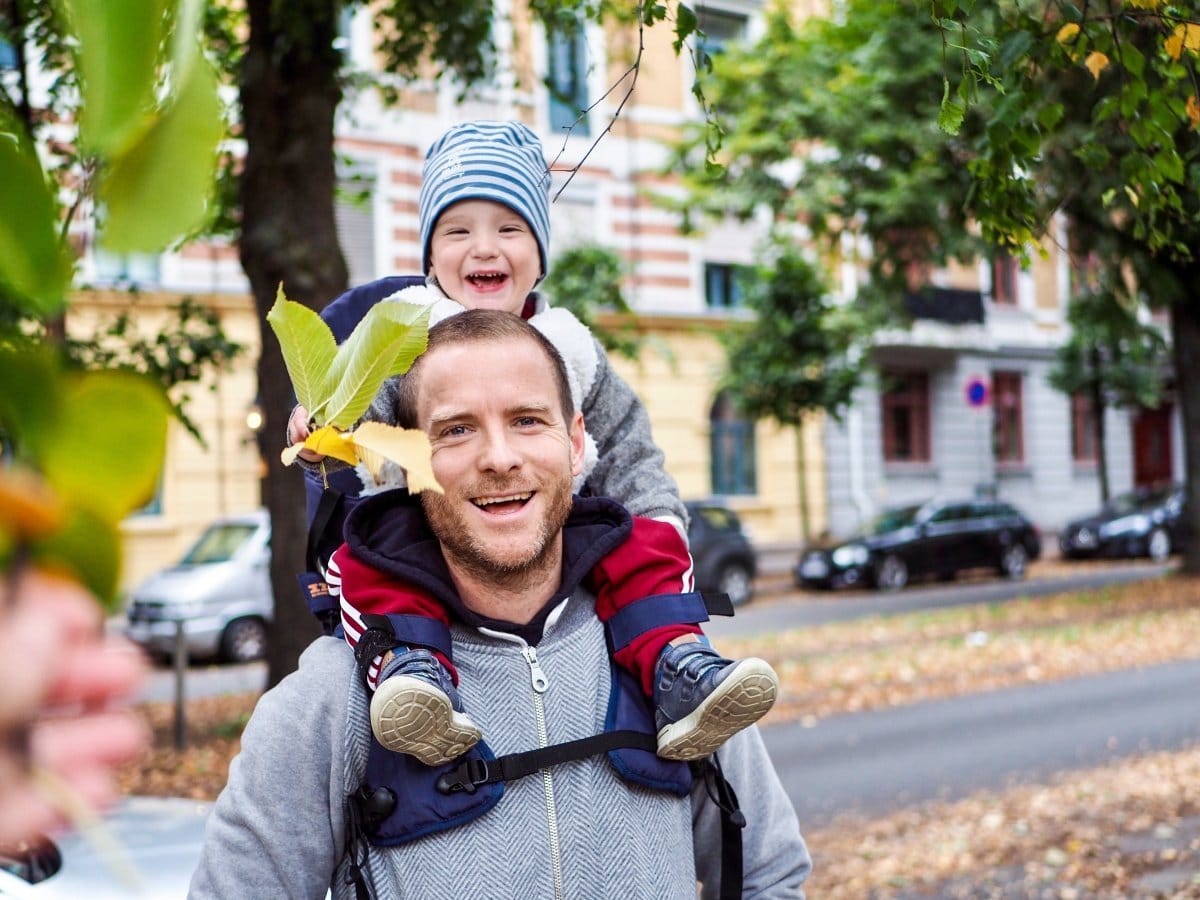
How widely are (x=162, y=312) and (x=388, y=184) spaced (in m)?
12.9

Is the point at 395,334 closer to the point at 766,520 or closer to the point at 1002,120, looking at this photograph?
the point at 1002,120

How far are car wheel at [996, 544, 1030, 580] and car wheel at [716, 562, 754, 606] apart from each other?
202 inches

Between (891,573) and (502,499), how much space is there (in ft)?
64.1

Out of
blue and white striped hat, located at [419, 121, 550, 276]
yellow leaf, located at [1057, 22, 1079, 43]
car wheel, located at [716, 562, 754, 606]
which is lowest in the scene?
car wheel, located at [716, 562, 754, 606]

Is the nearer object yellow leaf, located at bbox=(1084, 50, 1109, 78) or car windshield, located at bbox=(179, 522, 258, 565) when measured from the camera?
yellow leaf, located at bbox=(1084, 50, 1109, 78)

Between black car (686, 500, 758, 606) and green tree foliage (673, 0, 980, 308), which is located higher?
green tree foliage (673, 0, 980, 308)

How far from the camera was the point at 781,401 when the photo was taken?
2227 cm

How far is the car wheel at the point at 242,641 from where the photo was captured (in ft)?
46.8

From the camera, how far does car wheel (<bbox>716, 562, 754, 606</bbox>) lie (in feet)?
64.0

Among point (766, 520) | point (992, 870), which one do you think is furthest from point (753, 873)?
point (766, 520)

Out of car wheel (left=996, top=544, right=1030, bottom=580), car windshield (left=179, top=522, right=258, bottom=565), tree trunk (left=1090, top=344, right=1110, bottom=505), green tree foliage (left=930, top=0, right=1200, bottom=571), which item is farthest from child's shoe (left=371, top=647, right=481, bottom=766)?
tree trunk (left=1090, top=344, right=1110, bottom=505)

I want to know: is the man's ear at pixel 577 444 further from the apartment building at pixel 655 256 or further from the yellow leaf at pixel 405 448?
the apartment building at pixel 655 256

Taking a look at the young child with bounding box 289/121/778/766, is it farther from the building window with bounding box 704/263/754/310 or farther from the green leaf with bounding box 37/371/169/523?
the building window with bounding box 704/263/754/310

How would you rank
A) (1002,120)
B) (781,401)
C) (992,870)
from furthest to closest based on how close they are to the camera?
(781,401) < (992,870) < (1002,120)
